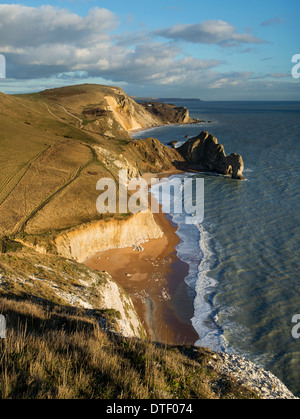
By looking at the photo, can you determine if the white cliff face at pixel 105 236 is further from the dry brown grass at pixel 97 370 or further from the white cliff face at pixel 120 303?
the dry brown grass at pixel 97 370

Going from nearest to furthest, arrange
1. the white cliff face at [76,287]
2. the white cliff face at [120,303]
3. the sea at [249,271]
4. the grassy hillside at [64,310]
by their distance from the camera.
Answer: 1. the grassy hillside at [64,310]
2. the white cliff face at [76,287]
3. the white cliff face at [120,303]
4. the sea at [249,271]

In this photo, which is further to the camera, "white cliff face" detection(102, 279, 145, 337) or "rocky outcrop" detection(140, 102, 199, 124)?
"rocky outcrop" detection(140, 102, 199, 124)

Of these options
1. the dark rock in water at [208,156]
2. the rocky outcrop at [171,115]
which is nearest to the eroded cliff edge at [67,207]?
the dark rock in water at [208,156]

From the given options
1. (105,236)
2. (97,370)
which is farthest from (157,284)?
(97,370)

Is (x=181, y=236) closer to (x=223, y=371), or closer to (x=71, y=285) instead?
(x=71, y=285)

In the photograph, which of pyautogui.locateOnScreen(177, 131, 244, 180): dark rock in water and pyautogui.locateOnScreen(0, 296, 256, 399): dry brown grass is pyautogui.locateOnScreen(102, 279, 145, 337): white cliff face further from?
pyautogui.locateOnScreen(177, 131, 244, 180): dark rock in water

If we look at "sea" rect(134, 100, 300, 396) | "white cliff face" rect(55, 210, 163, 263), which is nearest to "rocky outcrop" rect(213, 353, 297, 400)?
"sea" rect(134, 100, 300, 396)

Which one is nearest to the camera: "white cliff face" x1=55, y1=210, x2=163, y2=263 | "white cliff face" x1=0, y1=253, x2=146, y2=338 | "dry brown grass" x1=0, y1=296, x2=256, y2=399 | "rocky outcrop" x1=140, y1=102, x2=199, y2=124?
"dry brown grass" x1=0, y1=296, x2=256, y2=399
